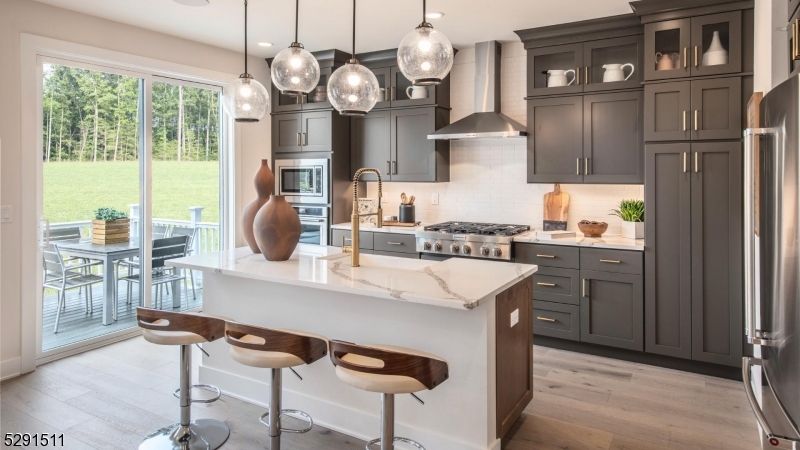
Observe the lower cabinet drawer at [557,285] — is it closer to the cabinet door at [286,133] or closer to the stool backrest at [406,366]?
the stool backrest at [406,366]

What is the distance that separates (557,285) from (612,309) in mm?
449

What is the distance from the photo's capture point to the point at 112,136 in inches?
173

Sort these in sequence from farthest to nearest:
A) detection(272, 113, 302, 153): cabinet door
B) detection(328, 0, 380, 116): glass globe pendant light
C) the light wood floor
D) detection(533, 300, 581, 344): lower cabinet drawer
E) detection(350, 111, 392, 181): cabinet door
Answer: detection(272, 113, 302, 153): cabinet door < detection(350, 111, 392, 181): cabinet door < detection(533, 300, 581, 344): lower cabinet drawer < the light wood floor < detection(328, 0, 380, 116): glass globe pendant light

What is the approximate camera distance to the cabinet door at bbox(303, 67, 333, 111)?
17.5ft

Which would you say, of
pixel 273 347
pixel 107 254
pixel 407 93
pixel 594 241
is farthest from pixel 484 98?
pixel 107 254

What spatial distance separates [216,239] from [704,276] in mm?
4431

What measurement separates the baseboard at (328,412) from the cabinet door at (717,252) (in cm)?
209

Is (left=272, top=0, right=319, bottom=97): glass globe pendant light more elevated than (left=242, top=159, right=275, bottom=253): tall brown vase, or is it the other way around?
(left=272, top=0, right=319, bottom=97): glass globe pendant light

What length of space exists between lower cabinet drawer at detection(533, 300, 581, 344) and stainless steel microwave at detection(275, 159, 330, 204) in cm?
239

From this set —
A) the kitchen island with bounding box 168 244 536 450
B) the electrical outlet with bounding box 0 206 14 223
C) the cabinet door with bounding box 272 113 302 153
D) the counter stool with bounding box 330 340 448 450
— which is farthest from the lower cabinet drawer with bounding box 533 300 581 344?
the electrical outlet with bounding box 0 206 14 223

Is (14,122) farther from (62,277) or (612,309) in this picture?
(612,309)

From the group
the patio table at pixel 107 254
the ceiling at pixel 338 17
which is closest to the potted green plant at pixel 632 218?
the ceiling at pixel 338 17

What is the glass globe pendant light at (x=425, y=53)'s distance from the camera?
2.30m

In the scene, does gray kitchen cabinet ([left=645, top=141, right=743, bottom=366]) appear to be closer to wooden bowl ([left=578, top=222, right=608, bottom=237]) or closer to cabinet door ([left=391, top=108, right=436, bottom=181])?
wooden bowl ([left=578, top=222, right=608, bottom=237])
